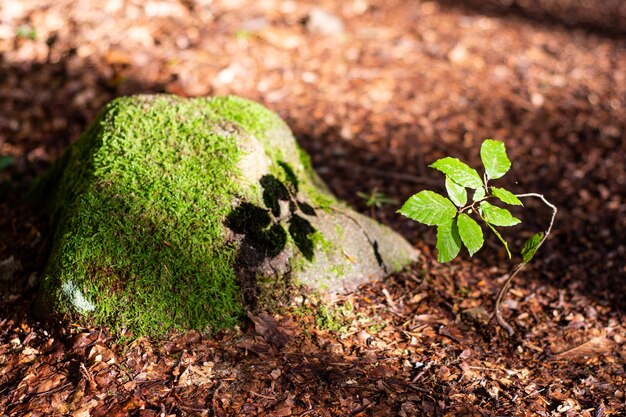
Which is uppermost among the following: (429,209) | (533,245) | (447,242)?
(429,209)

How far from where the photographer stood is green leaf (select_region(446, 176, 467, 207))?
2.34m

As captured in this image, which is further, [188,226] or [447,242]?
[188,226]

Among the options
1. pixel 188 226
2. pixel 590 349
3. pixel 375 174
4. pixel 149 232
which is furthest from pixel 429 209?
pixel 375 174

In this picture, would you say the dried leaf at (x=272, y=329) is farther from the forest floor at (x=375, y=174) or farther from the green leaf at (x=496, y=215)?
the green leaf at (x=496, y=215)

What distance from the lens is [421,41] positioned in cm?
696

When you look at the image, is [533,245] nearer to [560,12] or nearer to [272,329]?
[272,329]

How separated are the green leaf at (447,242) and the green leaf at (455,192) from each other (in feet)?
0.35

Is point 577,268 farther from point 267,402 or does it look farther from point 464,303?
point 267,402

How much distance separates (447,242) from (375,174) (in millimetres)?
2415

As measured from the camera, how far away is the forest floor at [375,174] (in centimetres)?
242

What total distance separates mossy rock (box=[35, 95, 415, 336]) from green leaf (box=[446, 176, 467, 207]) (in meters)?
0.90

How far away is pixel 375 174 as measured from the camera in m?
4.65

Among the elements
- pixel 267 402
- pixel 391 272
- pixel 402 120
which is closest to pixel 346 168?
pixel 402 120

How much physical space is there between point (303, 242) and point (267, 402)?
2.99ft
